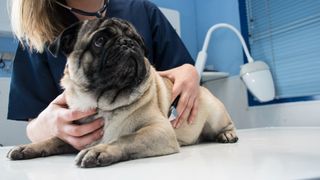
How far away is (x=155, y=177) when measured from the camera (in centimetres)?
45

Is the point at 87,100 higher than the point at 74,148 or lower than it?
higher

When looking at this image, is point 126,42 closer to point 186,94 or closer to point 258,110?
point 186,94

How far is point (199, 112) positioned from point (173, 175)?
52 cm

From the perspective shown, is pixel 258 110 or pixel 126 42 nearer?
pixel 126 42

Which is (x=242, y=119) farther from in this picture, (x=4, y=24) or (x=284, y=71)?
(x=4, y=24)

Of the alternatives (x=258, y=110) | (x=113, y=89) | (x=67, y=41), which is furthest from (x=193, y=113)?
(x=258, y=110)

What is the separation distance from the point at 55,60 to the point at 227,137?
57 centimetres

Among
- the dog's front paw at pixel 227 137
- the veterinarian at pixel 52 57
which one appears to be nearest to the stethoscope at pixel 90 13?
the veterinarian at pixel 52 57

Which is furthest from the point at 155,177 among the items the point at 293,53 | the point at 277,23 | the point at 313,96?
the point at 277,23

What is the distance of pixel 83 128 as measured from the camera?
2.31ft

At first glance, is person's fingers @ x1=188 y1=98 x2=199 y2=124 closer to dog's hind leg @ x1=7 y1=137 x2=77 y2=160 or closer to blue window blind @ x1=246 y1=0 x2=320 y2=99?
dog's hind leg @ x1=7 y1=137 x2=77 y2=160

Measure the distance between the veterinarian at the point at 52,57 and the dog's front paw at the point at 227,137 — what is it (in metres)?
0.11

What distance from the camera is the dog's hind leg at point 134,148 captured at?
0.57m

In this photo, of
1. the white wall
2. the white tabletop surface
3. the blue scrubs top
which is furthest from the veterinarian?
the white wall
